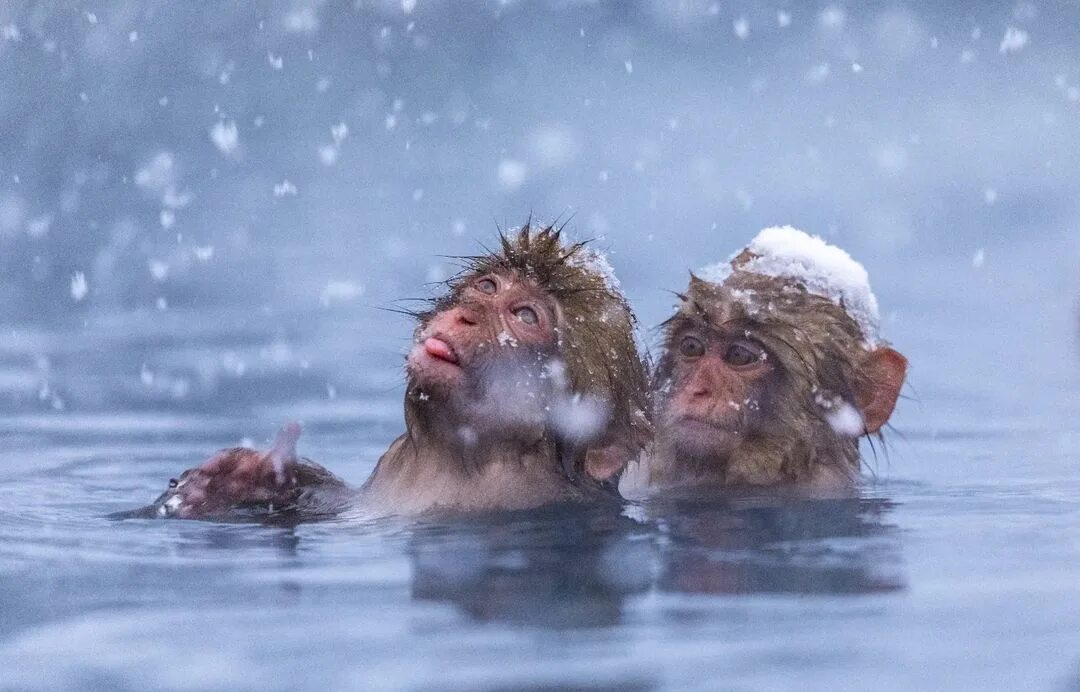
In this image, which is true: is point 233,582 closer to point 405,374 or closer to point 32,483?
point 405,374

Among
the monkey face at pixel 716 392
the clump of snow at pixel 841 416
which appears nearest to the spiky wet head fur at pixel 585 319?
the monkey face at pixel 716 392

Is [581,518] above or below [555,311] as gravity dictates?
below

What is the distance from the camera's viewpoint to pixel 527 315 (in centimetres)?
552

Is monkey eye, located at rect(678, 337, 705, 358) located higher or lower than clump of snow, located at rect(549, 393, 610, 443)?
higher

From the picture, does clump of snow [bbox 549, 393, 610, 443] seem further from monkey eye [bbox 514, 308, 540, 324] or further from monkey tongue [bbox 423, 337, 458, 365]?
monkey tongue [bbox 423, 337, 458, 365]

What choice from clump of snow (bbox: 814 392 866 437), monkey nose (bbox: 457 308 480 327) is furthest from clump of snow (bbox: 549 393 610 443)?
clump of snow (bbox: 814 392 866 437)

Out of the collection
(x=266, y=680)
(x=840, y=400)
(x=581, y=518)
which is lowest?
(x=266, y=680)

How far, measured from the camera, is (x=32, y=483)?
7.07 metres

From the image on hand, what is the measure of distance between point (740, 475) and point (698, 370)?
0.45 meters

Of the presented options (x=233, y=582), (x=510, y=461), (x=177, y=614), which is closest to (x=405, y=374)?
(x=510, y=461)

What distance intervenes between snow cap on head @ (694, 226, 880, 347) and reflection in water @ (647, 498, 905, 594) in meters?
0.88

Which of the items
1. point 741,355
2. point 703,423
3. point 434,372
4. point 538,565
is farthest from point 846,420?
point 538,565

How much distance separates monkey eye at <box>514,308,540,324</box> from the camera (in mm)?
5504

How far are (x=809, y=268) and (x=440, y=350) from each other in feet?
→ 5.98
